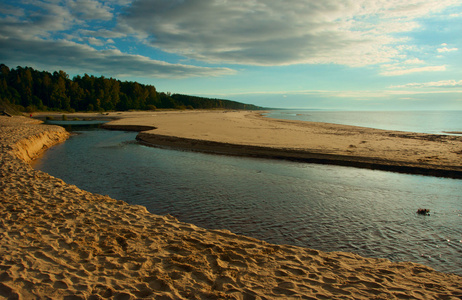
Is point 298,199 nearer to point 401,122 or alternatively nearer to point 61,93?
point 401,122

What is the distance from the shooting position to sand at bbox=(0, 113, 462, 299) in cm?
412

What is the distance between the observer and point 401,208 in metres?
9.55

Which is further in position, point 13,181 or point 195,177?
point 195,177

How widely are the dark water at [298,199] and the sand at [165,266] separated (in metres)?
1.11

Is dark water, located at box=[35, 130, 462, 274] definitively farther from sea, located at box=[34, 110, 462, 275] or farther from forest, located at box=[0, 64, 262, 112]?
forest, located at box=[0, 64, 262, 112]

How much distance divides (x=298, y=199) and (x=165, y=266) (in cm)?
675

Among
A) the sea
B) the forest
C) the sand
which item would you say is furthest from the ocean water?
the forest

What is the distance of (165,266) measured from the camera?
4.86 m

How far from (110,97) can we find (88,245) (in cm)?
10722

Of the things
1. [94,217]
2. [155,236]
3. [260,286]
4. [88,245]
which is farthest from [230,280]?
[94,217]

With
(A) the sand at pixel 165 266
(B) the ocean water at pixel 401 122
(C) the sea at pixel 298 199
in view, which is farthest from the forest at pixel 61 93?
(A) the sand at pixel 165 266

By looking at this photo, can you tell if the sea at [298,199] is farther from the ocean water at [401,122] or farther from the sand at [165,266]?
the ocean water at [401,122]

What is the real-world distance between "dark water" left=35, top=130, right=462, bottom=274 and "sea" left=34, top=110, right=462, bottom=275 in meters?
0.03

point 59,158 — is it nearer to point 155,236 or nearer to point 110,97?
point 155,236
